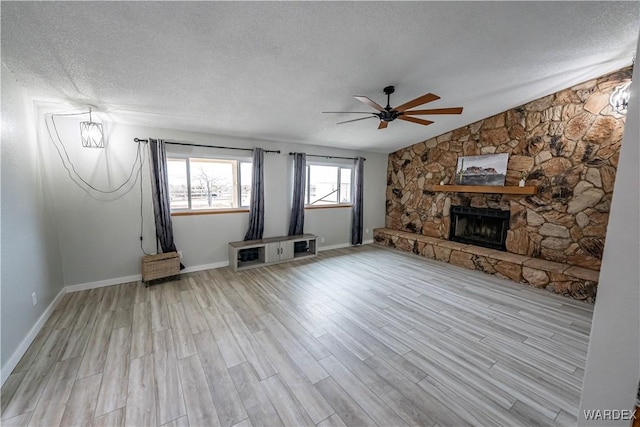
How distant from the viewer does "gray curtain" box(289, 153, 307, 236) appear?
499 centimetres

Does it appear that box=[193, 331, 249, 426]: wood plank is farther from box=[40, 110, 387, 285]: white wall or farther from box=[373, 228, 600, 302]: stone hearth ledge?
box=[373, 228, 600, 302]: stone hearth ledge

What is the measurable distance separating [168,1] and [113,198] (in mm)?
2941

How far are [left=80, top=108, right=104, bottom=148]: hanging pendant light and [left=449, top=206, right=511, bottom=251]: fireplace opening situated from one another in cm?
598

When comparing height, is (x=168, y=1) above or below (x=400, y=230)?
above

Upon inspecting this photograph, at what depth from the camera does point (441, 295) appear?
133 inches

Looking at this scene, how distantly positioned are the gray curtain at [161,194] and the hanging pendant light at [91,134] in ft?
2.05

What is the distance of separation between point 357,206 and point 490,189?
2649 millimetres

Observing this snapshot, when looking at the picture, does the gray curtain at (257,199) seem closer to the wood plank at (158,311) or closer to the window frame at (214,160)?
the window frame at (214,160)

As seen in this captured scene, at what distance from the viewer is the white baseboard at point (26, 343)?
1847 millimetres

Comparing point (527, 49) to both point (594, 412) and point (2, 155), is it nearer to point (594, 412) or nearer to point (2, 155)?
point (594, 412)

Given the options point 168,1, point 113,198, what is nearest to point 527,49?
point 168,1

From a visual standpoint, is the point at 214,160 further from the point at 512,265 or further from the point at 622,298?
the point at 512,265

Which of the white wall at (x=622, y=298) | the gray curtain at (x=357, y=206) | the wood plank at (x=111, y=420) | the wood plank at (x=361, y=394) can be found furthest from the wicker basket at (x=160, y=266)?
the white wall at (x=622, y=298)

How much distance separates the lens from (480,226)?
486 cm
